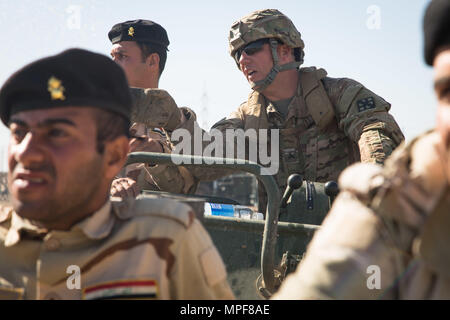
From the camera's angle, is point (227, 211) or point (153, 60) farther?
point (153, 60)

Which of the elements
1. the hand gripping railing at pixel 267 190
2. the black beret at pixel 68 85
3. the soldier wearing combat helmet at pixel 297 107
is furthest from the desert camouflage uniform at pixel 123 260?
the soldier wearing combat helmet at pixel 297 107

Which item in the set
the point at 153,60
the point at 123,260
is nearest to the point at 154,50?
the point at 153,60

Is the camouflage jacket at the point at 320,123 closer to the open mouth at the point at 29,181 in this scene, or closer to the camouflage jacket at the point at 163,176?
the camouflage jacket at the point at 163,176

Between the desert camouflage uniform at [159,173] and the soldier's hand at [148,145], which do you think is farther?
the soldier's hand at [148,145]

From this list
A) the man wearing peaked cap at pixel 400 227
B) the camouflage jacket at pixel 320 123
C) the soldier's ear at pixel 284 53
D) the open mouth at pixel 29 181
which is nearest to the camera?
the man wearing peaked cap at pixel 400 227

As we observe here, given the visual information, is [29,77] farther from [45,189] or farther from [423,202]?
→ [423,202]

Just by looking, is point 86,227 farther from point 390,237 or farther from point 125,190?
point 125,190

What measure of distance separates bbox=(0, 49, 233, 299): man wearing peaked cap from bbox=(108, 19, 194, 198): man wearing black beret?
2.37 m

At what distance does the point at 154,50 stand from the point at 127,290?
425cm

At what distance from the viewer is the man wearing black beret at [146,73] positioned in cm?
459

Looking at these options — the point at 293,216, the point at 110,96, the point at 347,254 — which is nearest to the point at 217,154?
the point at 293,216

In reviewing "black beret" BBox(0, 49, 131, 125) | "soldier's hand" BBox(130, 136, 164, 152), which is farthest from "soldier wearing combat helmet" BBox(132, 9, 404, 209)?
"black beret" BBox(0, 49, 131, 125)

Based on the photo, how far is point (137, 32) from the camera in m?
5.95

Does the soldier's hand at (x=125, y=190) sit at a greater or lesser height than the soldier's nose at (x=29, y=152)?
greater
